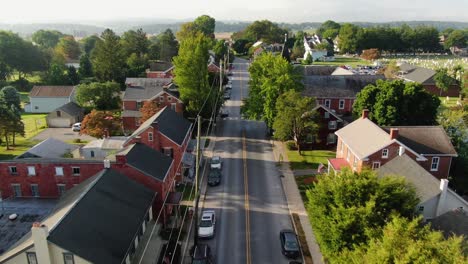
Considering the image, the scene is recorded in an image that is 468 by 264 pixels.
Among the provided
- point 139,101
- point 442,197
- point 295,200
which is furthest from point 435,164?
point 139,101

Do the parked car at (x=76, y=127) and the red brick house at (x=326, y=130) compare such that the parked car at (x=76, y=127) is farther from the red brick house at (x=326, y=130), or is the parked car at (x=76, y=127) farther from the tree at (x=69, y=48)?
the tree at (x=69, y=48)

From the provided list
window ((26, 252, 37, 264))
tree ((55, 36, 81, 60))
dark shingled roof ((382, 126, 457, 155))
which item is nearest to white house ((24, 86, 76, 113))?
window ((26, 252, 37, 264))

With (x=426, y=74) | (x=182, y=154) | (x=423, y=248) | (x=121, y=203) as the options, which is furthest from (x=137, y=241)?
(x=426, y=74)

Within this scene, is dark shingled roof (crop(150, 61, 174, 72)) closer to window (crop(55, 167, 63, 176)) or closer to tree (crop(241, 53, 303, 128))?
tree (crop(241, 53, 303, 128))

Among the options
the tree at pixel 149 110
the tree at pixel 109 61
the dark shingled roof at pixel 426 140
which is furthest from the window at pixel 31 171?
the tree at pixel 109 61

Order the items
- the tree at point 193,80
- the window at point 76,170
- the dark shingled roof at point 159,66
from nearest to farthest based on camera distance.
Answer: the window at point 76,170 → the tree at point 193,80 → the dark shingled roof at point 159,66

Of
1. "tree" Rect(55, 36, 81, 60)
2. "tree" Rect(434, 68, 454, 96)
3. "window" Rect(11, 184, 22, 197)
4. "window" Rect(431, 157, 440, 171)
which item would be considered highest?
"tree" Rect(55, 36, 81, 60)

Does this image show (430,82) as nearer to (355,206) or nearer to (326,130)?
(326,130)
